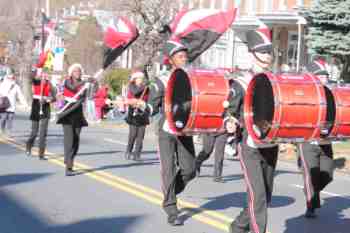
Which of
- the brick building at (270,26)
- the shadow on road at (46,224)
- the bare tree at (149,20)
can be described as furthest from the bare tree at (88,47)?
the shadow on road at (46,224)

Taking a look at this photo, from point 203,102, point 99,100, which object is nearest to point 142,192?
point 203,102

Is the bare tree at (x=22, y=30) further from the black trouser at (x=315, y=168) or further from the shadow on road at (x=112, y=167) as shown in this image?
the black trouser at (x=315, y=168)

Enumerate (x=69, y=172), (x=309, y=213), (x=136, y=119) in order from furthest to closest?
(x=136, y=119) → (x=69, y=172) → (x=309, y=213)

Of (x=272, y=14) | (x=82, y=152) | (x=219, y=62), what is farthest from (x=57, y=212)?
(x=219, y=62)

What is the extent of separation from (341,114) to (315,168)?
283 centimetres

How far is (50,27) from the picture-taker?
115ft

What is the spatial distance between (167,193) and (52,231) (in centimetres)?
137

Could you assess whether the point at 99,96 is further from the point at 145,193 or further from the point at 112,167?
the point at 145,193

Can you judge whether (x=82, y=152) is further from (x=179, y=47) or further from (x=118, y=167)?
(x=179, y=47)

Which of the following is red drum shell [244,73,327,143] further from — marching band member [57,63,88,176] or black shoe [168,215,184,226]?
marching band member [57,63,88,176]

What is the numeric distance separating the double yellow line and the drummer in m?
1.49

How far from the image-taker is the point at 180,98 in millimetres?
8422

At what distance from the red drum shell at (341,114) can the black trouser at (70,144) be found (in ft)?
21.0

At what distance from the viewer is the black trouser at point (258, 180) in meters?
7.18
